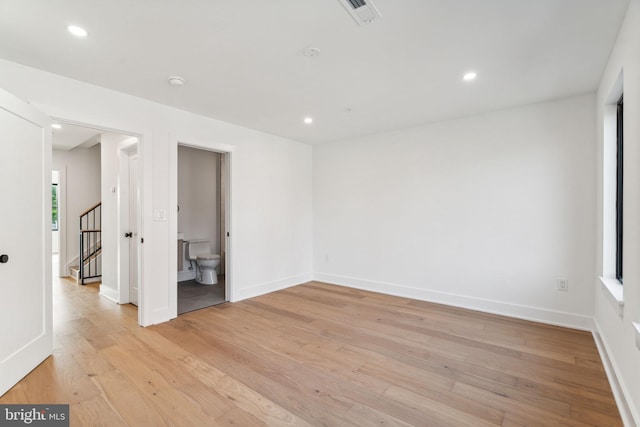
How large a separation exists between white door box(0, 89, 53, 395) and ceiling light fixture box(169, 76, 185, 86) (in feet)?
3.53

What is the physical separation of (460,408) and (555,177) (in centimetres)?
277

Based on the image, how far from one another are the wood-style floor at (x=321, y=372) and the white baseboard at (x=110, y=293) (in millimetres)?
562

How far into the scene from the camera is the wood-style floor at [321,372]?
6.08 feet

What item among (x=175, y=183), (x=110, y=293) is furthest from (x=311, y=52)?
(x=110, y=293)

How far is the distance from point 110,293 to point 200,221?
2.04 metres

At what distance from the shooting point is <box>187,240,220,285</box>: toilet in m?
5.20

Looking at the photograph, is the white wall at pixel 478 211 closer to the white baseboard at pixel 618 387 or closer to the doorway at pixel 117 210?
the white baseboard at pixel 618 387

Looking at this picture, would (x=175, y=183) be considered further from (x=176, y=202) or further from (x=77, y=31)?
(x=77, y=31)

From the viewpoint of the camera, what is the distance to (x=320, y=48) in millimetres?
2262

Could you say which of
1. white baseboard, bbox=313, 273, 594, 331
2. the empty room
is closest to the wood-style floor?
the empty room

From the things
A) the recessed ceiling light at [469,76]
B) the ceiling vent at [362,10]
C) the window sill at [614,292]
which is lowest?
the window sill at [614,292]

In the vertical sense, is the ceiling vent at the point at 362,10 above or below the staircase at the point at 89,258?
above

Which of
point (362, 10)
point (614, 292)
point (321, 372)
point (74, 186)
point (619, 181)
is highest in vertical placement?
point (362, 10)

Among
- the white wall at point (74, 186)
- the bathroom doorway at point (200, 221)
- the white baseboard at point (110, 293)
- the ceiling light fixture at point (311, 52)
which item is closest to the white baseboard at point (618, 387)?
the ceiling light fixture at point (311, 52)
